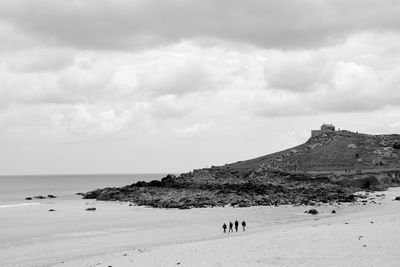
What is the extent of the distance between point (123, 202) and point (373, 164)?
2877 inches

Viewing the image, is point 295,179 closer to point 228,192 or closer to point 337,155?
point 228,192

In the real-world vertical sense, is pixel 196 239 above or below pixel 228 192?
below

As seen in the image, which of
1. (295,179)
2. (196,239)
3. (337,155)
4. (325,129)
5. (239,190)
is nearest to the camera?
(196,239)

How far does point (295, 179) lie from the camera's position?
10106 cm

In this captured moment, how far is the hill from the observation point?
246 ft

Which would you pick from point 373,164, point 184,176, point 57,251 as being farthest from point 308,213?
point 373,164

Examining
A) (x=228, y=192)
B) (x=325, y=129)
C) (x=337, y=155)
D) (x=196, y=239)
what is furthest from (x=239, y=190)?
(x=325, y=129)

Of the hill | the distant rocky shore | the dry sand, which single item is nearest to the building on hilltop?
the hill

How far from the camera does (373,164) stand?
12181 centimetres

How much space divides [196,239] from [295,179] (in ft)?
216

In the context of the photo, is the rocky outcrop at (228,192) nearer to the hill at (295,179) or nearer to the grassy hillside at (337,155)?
the hill at (295,179)

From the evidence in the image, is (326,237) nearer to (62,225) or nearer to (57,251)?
(57,251)

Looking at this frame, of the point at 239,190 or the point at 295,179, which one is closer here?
the point at 239,190

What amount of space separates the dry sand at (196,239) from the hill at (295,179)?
29.1 feet
